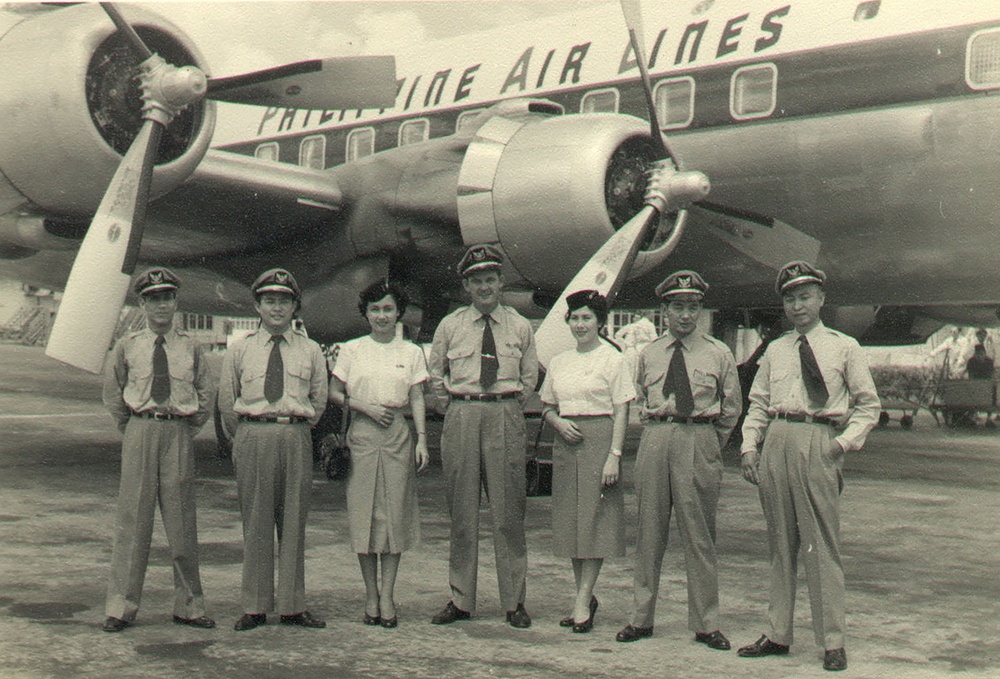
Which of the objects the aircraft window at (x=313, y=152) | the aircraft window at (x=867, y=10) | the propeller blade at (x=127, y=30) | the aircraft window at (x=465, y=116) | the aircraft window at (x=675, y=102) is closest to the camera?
the propeller blade at (x=127, y=30)

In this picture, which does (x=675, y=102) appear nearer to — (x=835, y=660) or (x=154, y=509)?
(x=835, y=660)

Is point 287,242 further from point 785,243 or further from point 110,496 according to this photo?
point 785,243

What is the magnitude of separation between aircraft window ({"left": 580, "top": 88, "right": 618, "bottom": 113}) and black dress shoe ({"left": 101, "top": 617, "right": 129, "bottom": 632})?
21.1 ft

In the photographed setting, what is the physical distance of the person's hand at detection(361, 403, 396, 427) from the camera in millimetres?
4816

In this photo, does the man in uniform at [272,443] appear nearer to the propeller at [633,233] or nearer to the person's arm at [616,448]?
the person's arm at [616,448]

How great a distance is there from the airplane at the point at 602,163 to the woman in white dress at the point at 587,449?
85.1 inches

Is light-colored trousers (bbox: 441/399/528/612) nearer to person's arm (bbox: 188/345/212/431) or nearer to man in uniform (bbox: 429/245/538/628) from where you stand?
man in uniform (bbox: 429/245/538/628)

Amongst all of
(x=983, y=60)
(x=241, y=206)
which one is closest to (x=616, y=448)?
(x=983, y=60)

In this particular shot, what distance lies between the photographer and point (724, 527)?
7191mm

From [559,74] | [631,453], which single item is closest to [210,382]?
[559,74]

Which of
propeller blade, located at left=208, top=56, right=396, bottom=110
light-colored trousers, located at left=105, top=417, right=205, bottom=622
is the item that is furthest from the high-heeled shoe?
propeller blade, located at left=208, top=56, right=396, bottom=110

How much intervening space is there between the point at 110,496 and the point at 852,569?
18.2 feet

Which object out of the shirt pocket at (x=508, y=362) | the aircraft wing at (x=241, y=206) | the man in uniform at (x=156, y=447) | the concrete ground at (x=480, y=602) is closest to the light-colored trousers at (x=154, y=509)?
the man in uniform at (x=156, y=447)

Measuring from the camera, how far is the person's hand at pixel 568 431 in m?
4.72
